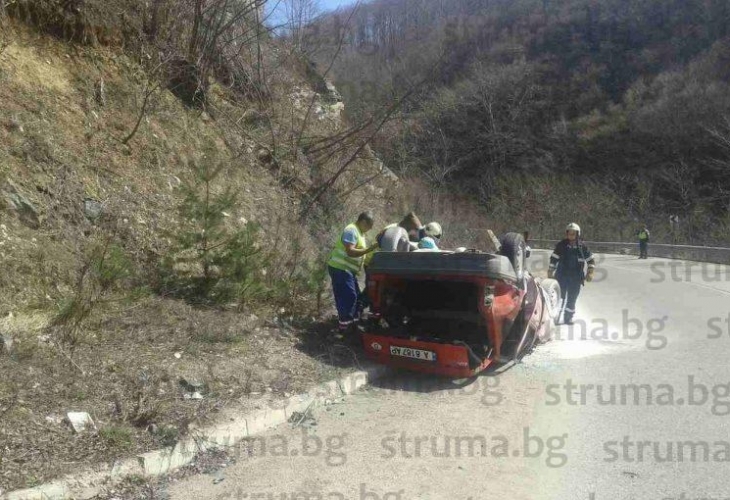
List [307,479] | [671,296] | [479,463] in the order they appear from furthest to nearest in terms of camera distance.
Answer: [671,296]
[479,463]
[307,479]

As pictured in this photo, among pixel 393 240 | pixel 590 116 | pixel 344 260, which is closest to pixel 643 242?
pixel 393 240

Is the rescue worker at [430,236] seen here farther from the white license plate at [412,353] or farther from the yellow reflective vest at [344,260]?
the white license plate at [412,353]

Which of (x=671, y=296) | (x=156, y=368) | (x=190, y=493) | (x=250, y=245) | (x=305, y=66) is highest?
(x=305, y=66)

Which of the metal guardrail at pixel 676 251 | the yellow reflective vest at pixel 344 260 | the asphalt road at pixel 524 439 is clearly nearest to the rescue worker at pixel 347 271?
the yellow reflective vest at pixel 344 260

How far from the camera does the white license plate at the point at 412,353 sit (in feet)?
21.6

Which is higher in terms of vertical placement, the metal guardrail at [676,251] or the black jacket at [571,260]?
the black jacket at [571,260]

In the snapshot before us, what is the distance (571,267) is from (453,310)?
4.02 metres

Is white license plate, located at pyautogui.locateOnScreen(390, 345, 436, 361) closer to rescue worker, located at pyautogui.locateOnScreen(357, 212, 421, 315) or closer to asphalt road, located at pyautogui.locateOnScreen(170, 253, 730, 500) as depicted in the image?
asphalt road, located at pyautogui.locateOnScreen(170, 253, 730, 500)

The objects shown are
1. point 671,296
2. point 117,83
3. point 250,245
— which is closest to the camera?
point 250,245

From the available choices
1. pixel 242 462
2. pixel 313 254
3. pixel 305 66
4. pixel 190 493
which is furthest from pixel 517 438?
pixel 305 66

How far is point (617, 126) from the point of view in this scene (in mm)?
65062

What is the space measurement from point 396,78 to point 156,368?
18570mm

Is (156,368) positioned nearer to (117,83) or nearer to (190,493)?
(190,493)

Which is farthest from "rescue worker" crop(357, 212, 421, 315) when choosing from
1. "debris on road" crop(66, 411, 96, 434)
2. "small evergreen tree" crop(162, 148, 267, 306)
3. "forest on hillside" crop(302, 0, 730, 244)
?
"forest on hillside" crop(302, 0, 730, 244)
